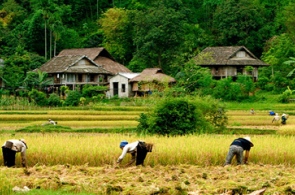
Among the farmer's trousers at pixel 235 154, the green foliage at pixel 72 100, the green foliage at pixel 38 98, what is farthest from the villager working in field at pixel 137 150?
the green foliage at pixel 38 98

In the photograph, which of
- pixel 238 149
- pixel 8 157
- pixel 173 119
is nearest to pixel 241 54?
pixel 173 119

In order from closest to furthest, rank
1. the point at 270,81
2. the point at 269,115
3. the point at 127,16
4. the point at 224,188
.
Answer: the point at 224,188 → the point at 269,115 → the point at 270,81 → the point at 127,16

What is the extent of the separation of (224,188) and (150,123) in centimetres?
1252

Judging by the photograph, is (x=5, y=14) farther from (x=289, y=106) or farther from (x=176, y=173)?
(x=176, y=173)

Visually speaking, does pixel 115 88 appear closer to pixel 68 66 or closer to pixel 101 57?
pixel 68 66

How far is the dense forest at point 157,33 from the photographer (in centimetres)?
5272

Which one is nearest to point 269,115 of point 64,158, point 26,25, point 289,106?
point 289,106

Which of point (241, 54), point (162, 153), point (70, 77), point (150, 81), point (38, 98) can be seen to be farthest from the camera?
point (241, 54)

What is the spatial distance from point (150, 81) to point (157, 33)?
6.41 meters

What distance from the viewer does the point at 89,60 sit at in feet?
187

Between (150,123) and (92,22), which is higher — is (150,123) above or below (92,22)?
below

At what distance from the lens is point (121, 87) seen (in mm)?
55688

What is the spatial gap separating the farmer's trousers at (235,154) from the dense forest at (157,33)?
31.1 meters

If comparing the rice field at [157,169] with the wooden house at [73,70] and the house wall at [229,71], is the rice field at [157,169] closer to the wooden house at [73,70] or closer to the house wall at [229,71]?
the wooden house at [73,70]
